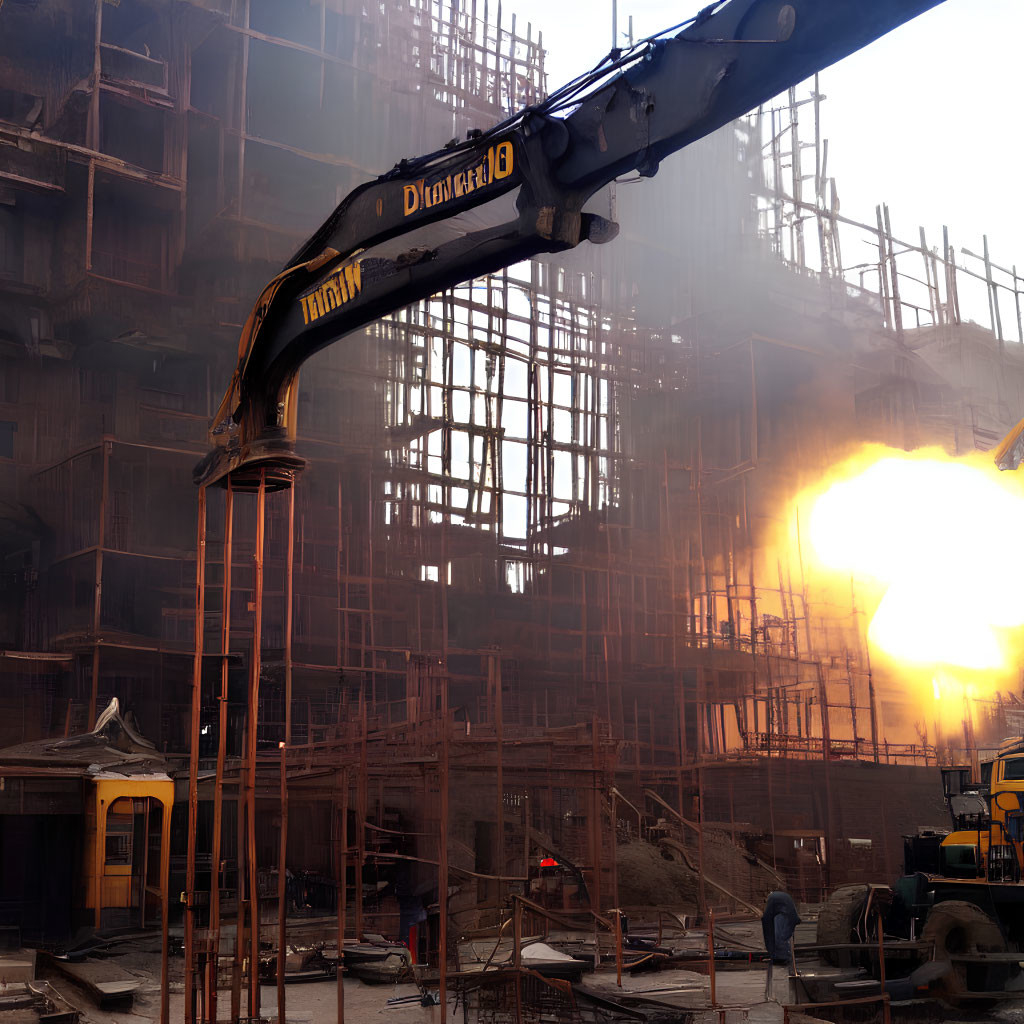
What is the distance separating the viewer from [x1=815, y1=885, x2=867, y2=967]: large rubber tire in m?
16.5

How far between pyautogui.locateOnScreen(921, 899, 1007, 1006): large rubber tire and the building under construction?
7.99 meters

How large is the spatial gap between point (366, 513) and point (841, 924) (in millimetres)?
23365

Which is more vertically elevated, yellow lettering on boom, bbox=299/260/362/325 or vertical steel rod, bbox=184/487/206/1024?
yellow lettering on boom, bbox=299/260/362/325

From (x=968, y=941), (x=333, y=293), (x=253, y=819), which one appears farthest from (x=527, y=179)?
(x=968, y=941)

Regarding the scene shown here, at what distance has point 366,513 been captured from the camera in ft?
123

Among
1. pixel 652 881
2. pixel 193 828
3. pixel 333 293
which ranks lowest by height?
pixel 652 881

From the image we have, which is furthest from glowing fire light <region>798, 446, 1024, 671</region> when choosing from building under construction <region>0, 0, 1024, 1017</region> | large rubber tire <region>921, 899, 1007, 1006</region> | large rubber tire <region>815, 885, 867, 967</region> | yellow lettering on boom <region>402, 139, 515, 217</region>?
yellow lettering on boom <region>402, 139, 515, 217</region>

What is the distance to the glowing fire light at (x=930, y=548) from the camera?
48.4 metres

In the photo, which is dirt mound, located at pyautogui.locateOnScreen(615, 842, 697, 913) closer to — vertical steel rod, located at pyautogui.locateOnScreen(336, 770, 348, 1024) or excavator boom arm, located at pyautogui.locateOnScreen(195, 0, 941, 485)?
vertical steel rod, located at pyautogui.locateOnScreen(336, 770, 348, 1024)

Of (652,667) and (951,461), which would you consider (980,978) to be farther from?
(951,461)

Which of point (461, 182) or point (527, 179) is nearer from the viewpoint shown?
point (527, 179)

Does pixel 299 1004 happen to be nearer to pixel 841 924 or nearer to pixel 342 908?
pixel 342 908

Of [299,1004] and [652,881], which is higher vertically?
[652,881]

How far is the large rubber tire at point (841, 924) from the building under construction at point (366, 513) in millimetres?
5920
